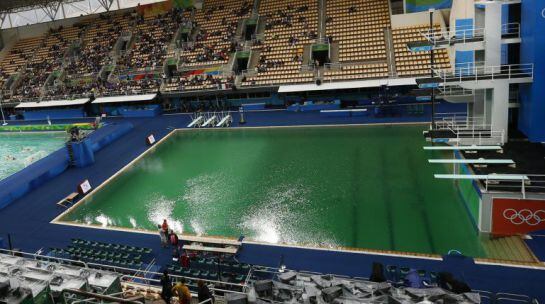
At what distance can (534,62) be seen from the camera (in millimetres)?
13180

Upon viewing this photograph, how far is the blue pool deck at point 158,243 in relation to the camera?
415 inches

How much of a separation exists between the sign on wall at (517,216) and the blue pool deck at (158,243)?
1.64 meters

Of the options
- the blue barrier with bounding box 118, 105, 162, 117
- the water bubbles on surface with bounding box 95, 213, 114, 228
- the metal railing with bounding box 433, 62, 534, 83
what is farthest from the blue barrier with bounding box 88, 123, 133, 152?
the metal railing with bounding box 433, 62, 534, 83

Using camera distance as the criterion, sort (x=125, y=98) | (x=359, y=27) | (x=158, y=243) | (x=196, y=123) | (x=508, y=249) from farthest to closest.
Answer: (x=125, y=98) < (x=359, y=27) < (x=196, y=123) < (x=158, y=243) < (x=508, y=249)

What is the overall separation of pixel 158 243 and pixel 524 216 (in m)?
11.6

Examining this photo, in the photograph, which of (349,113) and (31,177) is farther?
(349,113)

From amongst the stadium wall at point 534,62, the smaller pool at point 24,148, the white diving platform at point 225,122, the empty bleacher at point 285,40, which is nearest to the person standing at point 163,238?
the stadium wall at point 534,62

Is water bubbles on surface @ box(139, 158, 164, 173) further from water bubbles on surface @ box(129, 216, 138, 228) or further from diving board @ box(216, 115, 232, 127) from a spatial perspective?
diving board @ box(216, 115, 232, 127)

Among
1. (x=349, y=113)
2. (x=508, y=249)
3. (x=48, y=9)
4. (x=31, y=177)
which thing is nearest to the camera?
(x=508, y=249)

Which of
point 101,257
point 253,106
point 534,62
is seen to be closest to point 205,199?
point 101,257

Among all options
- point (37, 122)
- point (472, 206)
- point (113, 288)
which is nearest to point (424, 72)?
point (472, 206)

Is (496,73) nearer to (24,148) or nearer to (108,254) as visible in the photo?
(108,254)

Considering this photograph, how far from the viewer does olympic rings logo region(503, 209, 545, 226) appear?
11781 millimetres

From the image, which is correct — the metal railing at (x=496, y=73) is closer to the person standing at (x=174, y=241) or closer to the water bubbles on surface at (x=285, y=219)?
the water bubbles on surface at (x=285, y=219)
